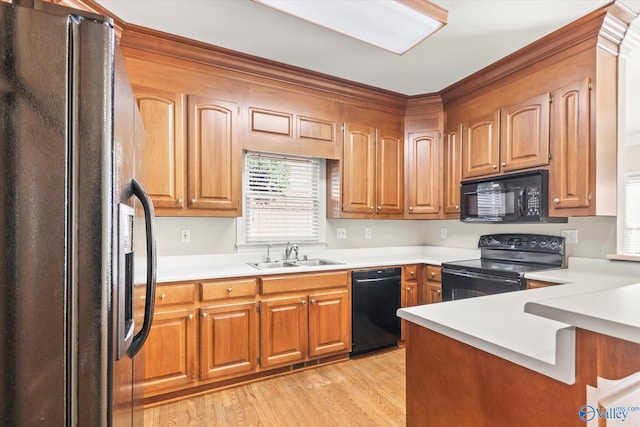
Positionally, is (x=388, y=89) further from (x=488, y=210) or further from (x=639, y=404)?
(x=639, y=404)

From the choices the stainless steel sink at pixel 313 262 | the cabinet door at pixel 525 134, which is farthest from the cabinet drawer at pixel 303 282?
the cabinet door at pixel 525 134

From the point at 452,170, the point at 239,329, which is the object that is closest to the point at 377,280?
the point at 239,329

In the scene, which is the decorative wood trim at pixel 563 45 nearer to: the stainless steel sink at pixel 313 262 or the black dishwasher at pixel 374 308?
the black dishwasher at pixel 374 308

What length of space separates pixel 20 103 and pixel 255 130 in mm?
2223

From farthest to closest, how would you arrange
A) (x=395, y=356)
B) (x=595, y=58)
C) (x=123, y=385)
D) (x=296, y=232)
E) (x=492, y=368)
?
1. (x=296, y=232)
2. (x=395, y=356)
3. (x=595, y=58)
4. (x=492, y=368)
5. (x=123, y=385)

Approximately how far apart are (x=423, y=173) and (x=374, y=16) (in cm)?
185

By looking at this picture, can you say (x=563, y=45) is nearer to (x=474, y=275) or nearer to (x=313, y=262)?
(x=474, y=275)

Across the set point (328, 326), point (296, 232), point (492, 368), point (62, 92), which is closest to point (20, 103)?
point (62, 92)

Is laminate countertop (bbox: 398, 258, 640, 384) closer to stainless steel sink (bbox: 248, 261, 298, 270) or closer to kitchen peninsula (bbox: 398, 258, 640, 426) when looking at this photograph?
kitchen peninsula (bbox: 398, 258, 640, 426)

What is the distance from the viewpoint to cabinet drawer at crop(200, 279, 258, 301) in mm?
2319

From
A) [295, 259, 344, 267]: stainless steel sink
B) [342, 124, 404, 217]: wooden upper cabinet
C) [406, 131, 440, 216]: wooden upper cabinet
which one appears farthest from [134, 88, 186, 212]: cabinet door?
[406, 131, 440, 216]: wooden upper cabinet

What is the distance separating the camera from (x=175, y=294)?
2232 mm

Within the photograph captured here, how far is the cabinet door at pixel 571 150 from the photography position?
2297 millimetres

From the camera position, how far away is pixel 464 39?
7.90 ft
